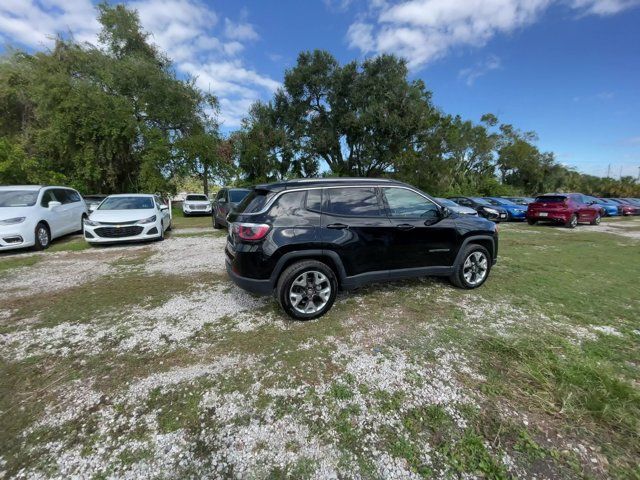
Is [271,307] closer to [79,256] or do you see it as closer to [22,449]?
[22,449]

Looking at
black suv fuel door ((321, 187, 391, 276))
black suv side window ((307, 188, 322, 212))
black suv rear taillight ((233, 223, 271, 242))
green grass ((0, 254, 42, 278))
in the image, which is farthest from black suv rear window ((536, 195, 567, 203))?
green grass ((0, 254, 42, 278))

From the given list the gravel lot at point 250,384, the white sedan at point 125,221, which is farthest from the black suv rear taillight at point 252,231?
the white sedan at point 125,221

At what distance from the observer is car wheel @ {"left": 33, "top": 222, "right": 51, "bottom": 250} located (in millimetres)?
7102

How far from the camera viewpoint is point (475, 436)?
6.48ft

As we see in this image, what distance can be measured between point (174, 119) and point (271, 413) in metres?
21.9

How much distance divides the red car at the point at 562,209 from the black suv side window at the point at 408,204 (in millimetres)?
12542

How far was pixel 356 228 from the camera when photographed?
367 centimetres

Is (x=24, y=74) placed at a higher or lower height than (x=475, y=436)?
higher

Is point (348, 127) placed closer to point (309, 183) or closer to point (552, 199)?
point (552, 199)

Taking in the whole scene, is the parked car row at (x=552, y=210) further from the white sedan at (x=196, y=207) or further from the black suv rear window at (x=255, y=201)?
the white sedan at (x=196, y=207)

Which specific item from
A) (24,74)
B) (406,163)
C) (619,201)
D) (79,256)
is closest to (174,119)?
(24,74)

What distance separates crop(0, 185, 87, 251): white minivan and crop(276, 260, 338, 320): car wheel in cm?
730

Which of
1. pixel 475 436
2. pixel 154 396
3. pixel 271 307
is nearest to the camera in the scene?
pixel 475 436

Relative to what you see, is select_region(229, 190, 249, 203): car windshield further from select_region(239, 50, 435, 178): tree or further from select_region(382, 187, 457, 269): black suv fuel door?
select_region(239, 50, 435, 178): tree
